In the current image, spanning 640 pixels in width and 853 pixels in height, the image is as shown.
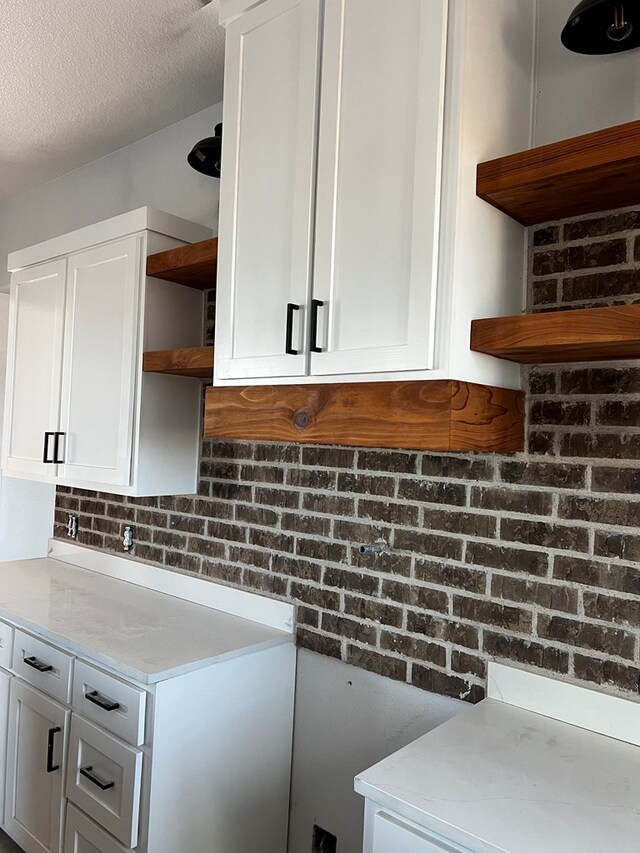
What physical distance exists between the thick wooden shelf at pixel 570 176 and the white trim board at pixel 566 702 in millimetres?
1077

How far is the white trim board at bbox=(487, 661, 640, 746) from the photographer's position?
4.71 ft

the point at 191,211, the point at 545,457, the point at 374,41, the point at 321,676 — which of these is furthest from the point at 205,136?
the point at 321,676

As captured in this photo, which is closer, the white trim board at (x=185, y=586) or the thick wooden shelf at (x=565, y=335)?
the thick wooden shelf at (x=565, y=335)

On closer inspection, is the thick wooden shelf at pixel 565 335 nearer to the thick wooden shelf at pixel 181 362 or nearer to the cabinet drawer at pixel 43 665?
the thick wooden shelf at pixel 181 362

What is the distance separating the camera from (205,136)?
2553mm

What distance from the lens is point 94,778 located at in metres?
1.92

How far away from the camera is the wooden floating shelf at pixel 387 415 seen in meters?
1.37

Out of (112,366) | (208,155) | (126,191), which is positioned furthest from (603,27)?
(126,191)

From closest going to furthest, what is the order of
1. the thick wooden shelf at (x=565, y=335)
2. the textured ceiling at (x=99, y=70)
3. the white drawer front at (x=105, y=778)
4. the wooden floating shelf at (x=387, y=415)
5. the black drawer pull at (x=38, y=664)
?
the thick wooden shelf at (x=565, y=335) → the wooden floating shelf at (x=387, y=415) → the white drawer front at (x=105, y=778) → the textured ceiling at (x=99, y=70) → the black drawer pull at (x=38, y=664)

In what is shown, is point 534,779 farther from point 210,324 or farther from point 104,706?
point 210,324

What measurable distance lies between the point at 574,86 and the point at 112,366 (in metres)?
1.68

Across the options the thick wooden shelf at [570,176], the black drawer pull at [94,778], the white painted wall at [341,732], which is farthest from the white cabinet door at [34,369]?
the thick wooden shelf at [570,176]

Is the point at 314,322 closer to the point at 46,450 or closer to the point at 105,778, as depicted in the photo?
the point at 105,778

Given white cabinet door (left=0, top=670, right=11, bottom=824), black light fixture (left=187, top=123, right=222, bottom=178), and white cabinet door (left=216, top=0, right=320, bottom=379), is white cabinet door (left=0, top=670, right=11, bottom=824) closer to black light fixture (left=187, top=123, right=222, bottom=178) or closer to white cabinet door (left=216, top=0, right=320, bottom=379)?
white cabinet door (left=216, top=0, right=320, bottom=379)
